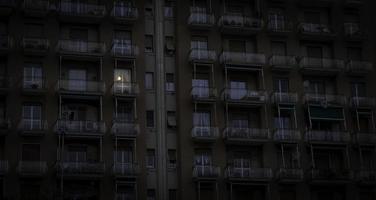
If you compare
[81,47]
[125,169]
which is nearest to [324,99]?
[125,169]

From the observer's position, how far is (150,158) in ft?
200

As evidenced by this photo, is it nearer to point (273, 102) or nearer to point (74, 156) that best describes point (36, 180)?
point (74, 156)

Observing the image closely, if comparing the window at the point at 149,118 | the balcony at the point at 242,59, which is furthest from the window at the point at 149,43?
the balcony at the point at 242,59

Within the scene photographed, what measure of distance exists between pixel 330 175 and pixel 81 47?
21.9m

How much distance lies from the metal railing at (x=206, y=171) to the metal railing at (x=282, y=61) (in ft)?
33.1

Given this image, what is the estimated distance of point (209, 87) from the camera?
205 ft

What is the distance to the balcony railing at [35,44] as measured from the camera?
5969cm

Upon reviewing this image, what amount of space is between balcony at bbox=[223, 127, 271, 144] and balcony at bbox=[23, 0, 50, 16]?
16.7 m

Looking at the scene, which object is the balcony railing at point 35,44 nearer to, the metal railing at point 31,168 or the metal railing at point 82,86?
the metal railing at point 82,86

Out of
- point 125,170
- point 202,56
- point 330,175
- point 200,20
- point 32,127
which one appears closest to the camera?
point 32,127

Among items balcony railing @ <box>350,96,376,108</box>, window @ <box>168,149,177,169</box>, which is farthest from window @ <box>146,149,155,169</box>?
balcony railing @ <box>350,96,376,108</box>

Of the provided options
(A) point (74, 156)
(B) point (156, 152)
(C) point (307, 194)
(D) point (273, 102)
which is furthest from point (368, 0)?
(A) point (74, 156)

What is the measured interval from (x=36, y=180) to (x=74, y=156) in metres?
3.56

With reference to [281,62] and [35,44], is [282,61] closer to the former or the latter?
[281,62]
